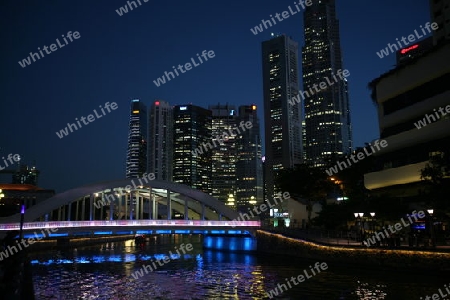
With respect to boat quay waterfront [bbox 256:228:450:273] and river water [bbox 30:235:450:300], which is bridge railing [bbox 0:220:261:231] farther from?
boat quay waterfront [bbox 256:228:450:273]

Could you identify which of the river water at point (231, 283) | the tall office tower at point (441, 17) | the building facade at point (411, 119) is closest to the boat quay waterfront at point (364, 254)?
the river water at point (231, 283)

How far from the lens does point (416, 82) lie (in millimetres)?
48438

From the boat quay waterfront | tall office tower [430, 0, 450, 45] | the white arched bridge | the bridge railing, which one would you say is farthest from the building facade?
tall office tower [430, 0, 450, 45]

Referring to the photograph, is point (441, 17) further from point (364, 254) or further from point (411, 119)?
point (364, 254)

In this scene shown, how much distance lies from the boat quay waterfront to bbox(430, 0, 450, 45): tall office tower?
50138mm

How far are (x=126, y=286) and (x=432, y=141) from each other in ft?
112

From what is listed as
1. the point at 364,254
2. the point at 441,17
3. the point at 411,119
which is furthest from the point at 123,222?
the point at 441,17

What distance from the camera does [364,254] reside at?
3853cm

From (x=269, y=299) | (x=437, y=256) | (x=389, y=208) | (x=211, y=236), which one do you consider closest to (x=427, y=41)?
(x=211, y=236)

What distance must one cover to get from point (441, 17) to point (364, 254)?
59885 millimetres

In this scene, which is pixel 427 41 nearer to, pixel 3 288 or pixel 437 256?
pixel 437 256

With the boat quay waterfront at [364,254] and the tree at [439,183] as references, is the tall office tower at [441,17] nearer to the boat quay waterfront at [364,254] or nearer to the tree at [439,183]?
the tree at [439,183]

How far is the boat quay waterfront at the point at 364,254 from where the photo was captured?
108 ft

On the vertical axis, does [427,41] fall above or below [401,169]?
above
